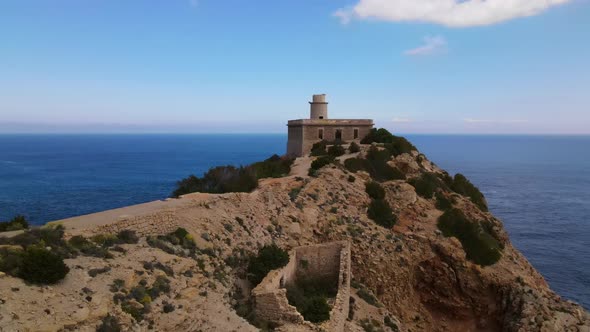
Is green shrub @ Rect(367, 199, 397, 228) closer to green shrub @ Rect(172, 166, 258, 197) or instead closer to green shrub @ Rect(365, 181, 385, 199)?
green shrub @ Rect(365, 181, 385, 199)

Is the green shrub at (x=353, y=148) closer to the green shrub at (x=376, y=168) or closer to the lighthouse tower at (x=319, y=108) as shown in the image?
the green shrub at (x=376, y=168)

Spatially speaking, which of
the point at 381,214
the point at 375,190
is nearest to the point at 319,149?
the point at 375,190

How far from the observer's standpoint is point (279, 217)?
23.3 meters

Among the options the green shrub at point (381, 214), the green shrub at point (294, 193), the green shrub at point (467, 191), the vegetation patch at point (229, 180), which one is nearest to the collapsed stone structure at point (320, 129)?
the vegetation patch at point (229, 180)

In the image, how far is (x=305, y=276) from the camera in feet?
67.5

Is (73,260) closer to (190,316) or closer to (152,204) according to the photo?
(190,316)

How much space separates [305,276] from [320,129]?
25.3 metres

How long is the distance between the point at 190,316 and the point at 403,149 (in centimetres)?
3294

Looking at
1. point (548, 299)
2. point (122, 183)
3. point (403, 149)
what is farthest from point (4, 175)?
point (548, 299)

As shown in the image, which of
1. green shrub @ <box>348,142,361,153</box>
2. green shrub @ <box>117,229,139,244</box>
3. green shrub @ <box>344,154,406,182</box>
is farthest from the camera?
green shrub @ <box>348,142,361,153</box>

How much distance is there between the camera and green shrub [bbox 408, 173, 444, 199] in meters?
33.0

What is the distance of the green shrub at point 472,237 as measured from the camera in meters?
27.3

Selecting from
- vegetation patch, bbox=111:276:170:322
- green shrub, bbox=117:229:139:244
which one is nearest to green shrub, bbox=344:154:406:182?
green shrub, bbox=117:229:139:244

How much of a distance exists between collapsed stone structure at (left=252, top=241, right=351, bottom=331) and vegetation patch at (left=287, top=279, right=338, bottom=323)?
0.27 m
